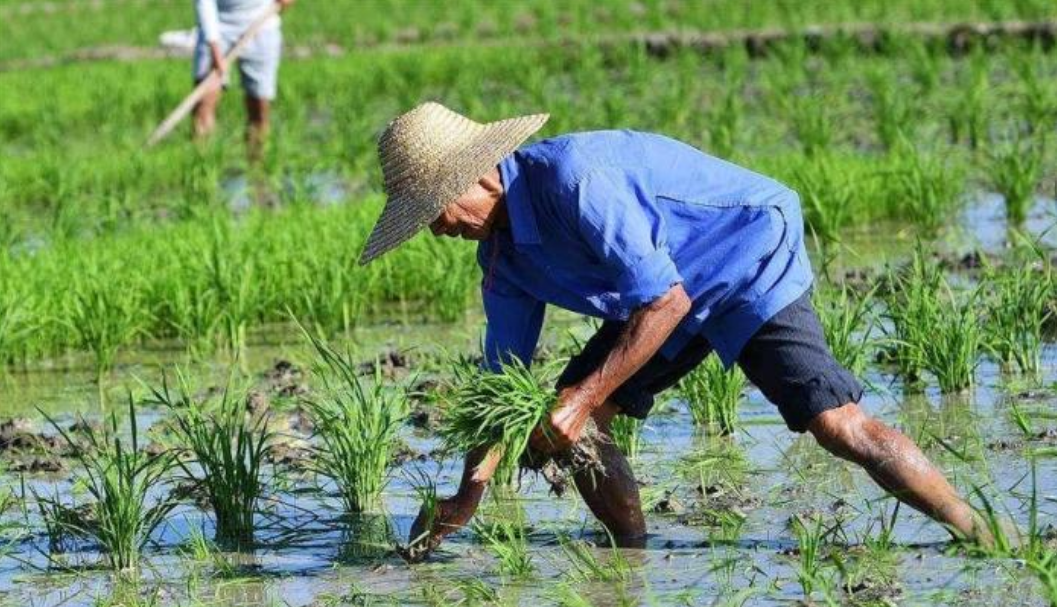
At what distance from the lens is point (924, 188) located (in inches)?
292

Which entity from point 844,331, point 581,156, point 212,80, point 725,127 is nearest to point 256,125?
point 212,80

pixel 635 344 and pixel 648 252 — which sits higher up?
pixel 648 252

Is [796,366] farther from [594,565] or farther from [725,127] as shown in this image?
[725,127]

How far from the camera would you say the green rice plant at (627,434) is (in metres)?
4.95

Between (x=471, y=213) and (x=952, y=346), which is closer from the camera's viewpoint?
(x=471, y=213)

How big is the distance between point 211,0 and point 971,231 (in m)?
4.02

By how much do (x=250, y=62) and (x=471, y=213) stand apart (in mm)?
6768

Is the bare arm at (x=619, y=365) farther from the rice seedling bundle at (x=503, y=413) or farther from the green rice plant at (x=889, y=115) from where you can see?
the green rice plant at (x=889, y=115)

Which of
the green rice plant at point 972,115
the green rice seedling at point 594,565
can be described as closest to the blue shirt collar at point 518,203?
the green rice seedling at point 594,565

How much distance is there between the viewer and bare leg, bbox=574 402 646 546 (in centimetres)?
433

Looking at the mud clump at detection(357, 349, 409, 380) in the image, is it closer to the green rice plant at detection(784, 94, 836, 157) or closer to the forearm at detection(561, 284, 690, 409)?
the forearm at detection(561, 284, 690, 409)

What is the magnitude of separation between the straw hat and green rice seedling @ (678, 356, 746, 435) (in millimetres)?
1261

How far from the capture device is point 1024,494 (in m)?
4.46

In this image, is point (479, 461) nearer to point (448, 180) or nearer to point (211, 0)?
point (448, 180)
